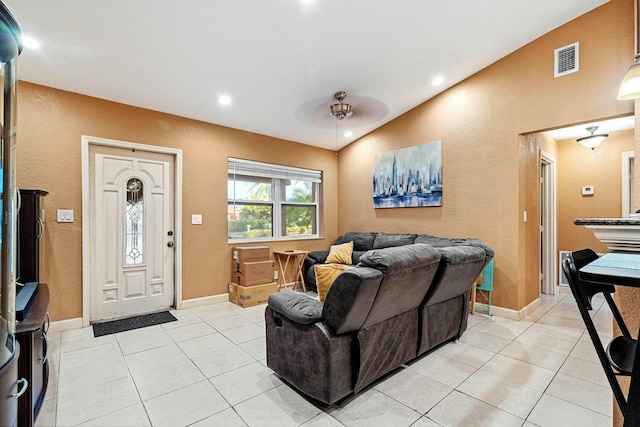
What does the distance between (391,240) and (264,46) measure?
10.2ft

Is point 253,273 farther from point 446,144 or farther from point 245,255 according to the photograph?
point 446,144

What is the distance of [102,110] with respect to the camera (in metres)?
3.43

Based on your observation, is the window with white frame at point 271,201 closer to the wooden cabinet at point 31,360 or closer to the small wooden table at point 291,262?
the small wooden table at point 291,262

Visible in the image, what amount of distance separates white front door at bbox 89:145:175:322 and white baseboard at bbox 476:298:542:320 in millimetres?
4098

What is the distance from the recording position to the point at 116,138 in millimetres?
3520

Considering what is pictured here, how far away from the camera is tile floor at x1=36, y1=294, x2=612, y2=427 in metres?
1.81

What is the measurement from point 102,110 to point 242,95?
5.17ft

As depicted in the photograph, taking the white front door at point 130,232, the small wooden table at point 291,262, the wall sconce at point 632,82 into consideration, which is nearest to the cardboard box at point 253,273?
the small wooden table at point 291,262

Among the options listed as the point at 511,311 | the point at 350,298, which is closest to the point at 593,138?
the point at 511,311

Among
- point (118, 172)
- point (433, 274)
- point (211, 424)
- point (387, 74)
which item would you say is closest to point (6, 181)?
point (211, 424)

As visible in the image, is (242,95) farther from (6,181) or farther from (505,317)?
(505,317)

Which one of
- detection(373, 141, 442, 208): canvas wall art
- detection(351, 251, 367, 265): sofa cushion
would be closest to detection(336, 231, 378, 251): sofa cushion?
detection(351, 251, 367, 265): sofa cushion

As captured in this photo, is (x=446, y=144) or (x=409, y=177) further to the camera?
(x=409, y=177)

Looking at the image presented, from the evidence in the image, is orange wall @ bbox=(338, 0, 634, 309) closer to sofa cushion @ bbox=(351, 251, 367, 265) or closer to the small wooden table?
sofa cushion @ bbox=(351, 251, 367, 265)
